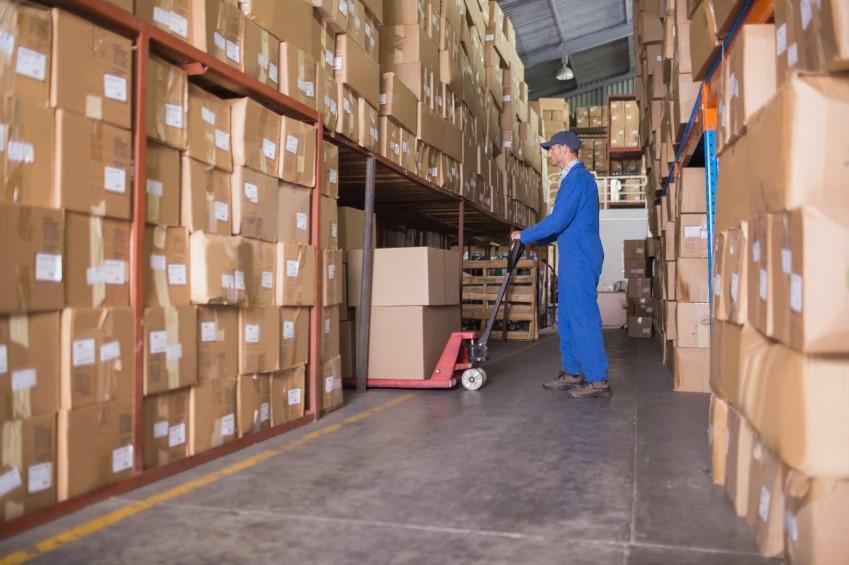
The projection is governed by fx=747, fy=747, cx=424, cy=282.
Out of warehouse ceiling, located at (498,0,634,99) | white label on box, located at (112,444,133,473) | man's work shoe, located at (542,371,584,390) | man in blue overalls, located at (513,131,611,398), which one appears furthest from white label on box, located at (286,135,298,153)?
warehouse ceiling, located at (498,0,634,99)

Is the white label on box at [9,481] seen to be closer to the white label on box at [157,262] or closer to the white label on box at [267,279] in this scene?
the white label on box at [157,262]

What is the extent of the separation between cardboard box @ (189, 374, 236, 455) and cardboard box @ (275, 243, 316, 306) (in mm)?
637

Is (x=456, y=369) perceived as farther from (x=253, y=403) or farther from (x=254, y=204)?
(x=254, y=204)

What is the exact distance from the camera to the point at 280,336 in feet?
14.1

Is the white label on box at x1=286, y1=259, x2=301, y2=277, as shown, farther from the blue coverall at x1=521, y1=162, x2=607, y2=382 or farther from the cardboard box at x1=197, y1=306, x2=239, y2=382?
the blue coverall at x1=521, y1=162, x2=607, y2=382

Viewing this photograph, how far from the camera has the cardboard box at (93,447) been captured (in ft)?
9.00

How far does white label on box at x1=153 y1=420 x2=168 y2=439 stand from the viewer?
3.29 m

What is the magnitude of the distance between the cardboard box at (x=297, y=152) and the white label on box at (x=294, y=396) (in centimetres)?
127

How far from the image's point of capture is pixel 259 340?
4.07m

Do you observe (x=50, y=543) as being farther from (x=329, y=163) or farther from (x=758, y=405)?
(x=329, y=163)

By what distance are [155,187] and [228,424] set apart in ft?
4.18

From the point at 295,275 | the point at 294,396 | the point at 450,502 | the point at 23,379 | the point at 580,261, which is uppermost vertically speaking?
the point at 580,261

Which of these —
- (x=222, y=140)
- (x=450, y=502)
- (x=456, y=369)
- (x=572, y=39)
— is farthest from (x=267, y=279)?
(x=572, y=39)

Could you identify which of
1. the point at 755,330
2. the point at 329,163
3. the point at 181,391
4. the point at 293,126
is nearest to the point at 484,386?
the point at 329,163
